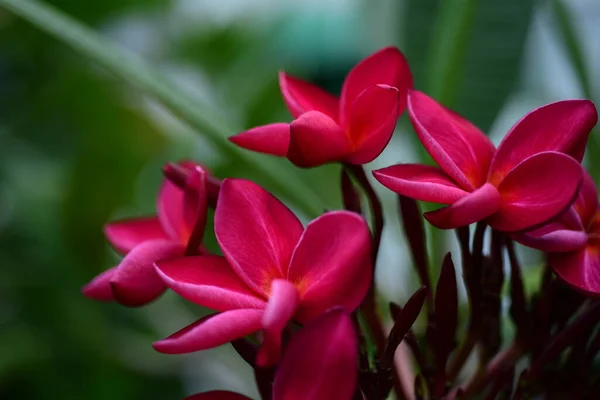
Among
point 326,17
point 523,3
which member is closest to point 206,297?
point 523,3

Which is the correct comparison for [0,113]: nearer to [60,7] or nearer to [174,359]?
[60,7]

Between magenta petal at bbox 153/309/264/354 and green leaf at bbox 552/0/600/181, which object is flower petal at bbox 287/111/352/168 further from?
green leaf at bbox 552/0/600/181

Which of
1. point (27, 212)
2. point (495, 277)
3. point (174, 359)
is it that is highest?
point (495, 277)

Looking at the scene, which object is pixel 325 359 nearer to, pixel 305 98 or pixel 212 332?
pixel 212 332

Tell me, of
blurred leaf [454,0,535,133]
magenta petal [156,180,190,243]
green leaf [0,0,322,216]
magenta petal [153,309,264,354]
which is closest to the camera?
magenta petal [153,309,264,354]

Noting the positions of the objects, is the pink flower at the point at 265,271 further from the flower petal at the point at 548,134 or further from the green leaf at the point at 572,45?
the green leaf at the point at 572,45

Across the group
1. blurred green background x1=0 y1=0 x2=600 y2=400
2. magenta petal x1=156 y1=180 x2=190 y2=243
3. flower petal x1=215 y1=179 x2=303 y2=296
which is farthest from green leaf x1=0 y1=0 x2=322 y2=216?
flower petal x1=215 y1=179 x2=303 y2=296

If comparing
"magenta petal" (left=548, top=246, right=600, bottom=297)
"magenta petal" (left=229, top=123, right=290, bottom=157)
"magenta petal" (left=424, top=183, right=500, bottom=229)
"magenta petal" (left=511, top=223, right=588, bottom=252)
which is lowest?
"magenta petal" (left=548, top=246, right=600, bottom=297)
